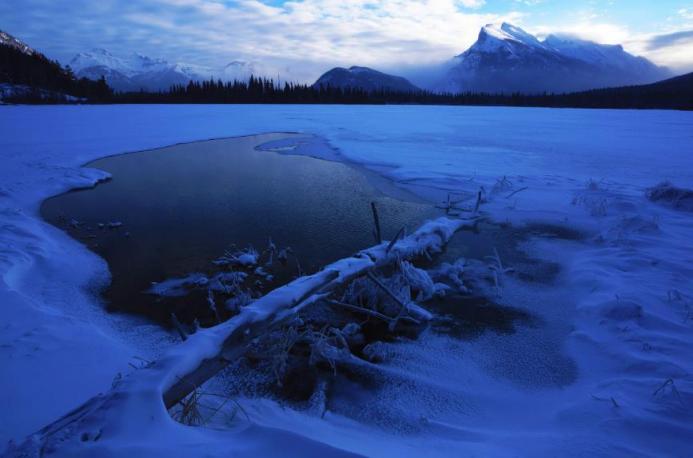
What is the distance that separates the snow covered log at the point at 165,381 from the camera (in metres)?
1.79

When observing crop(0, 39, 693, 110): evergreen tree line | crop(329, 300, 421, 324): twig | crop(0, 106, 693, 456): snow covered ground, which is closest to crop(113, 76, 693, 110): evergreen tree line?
crop(0, 39, 693, 110): evergreen tree line

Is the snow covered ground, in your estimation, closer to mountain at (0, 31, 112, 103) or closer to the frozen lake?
the frozen lake

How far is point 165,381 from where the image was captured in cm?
222

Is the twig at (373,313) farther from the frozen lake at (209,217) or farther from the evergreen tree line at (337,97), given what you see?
the evergreen tree line at (337,97)

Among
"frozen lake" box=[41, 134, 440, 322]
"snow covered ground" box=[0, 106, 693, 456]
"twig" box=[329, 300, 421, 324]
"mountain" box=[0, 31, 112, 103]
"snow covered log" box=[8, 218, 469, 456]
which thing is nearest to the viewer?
"snow covered log" box=[8, 218, 469, 456]

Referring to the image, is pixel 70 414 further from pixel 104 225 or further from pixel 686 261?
pixel 686 261

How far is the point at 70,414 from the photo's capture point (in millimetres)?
1925

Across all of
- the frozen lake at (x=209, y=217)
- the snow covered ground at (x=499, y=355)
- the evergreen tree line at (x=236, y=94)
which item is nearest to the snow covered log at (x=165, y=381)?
the snow covered ground at (x=499, y=355)

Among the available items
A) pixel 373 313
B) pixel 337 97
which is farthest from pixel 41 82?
pixel 373 313

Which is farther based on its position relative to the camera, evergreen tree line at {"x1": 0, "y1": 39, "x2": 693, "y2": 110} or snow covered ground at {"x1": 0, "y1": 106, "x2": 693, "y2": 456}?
evergreen tree line at {"x1": 0, "y1": 39, "x2": 693, "y2": 110}

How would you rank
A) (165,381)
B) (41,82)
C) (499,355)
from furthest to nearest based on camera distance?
(41,82) → (499,355) → (165,381)

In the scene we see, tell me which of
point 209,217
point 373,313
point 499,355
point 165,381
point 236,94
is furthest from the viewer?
point 236,94

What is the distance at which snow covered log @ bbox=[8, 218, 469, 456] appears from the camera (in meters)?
1.79

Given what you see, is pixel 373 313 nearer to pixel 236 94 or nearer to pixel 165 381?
pixel 165 381
